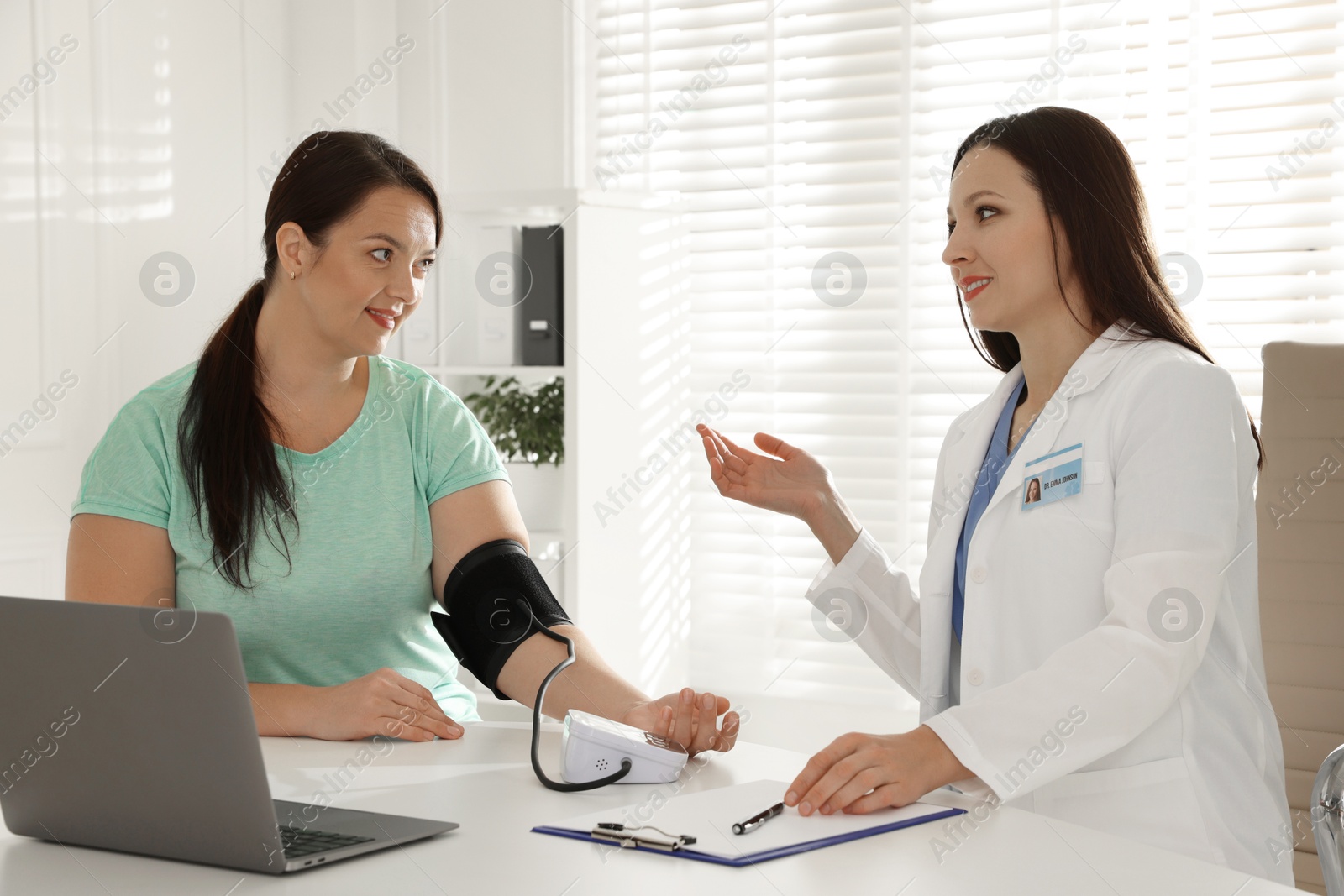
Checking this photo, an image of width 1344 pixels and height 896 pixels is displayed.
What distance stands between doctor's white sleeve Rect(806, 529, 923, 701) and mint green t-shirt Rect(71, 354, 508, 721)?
1.82ft

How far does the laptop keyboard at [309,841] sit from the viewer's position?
1.00 meters

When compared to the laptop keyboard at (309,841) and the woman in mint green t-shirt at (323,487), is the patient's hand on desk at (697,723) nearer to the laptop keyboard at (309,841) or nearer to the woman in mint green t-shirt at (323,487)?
the woman in mint green t-shirt at (323,487)

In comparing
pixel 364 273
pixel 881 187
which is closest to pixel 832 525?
pixel 364 273

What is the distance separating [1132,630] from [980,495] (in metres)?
0.42

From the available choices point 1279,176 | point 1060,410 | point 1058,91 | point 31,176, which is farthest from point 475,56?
point 1060,410

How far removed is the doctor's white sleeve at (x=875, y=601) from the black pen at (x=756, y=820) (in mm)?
704

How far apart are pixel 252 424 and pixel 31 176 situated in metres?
1.37

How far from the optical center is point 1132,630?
1.36 metres

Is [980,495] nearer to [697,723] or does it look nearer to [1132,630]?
[1132,630]

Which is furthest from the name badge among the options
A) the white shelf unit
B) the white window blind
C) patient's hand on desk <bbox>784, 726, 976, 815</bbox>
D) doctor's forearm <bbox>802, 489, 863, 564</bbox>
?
the white shelf unit

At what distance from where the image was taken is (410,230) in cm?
188

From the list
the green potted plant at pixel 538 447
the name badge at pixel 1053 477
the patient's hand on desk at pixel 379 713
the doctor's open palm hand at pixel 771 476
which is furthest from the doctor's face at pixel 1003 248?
the green potted plant at pixel 538 447

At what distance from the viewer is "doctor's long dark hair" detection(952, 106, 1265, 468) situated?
1606 mm

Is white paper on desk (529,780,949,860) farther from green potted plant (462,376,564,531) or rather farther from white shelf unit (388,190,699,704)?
green potted plant (462,376,564,531)
